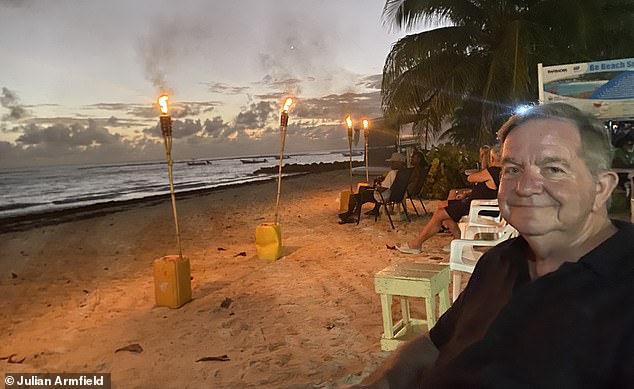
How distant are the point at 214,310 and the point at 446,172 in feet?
25.5

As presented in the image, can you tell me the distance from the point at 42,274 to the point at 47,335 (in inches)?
102

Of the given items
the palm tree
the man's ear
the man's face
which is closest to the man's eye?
the man's face

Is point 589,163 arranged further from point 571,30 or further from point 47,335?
point 571,30

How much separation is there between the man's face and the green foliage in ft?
31.9

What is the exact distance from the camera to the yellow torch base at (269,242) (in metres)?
5.93

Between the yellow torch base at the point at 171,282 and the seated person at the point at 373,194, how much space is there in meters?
4.16

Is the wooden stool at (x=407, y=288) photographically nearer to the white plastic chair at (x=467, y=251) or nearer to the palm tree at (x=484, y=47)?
the white plastic chair at (x=467, y=251)

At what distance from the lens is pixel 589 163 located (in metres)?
1.34

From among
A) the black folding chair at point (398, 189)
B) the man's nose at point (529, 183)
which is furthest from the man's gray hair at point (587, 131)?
the black folding chair at point (398, 189)

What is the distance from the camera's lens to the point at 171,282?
4324mm

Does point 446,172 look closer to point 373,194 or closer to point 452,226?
point 373,194

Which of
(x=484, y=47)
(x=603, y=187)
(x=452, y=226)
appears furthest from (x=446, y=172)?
(x=603, y=187)

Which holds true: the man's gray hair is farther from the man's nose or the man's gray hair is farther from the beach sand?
the beach sand

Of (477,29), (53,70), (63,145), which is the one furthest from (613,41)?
(63,145)
